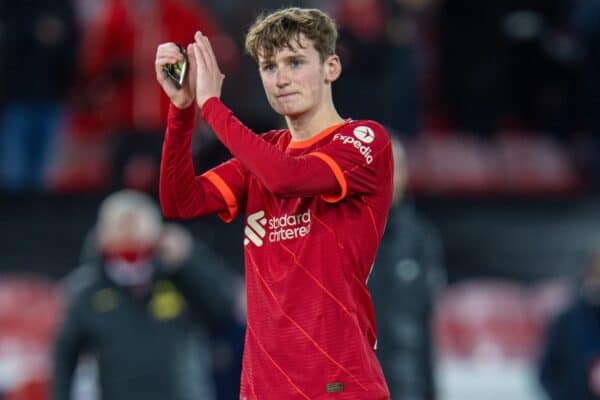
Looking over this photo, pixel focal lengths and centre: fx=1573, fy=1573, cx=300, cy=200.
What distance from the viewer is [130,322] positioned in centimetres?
761

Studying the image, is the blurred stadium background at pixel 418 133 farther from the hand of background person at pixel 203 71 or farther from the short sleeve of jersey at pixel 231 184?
the hand of background person at pixel 203 71

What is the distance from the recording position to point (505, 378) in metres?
9.25

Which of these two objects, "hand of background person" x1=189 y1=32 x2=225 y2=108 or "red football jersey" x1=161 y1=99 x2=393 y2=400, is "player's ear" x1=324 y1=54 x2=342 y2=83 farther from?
"hand of background person" x1=189 y1=32 x2=225 y2=108

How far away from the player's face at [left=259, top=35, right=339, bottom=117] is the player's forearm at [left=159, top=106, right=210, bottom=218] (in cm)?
25

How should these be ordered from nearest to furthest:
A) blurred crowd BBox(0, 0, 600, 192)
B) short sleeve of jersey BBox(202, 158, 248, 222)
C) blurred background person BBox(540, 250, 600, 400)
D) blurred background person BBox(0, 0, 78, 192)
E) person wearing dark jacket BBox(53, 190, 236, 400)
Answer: short sleeve of jersey BBox(202, 158, 248, 222)
person wearing dark jacket BBox(53, 190, 236, 400)
blurred background person BBox(540, 250, 600, 400)
blurred crowd BBox(0, 0, 600, 192)
blurred background person BBox(0, 0, 78, 192)

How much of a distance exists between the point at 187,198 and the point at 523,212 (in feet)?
21.6

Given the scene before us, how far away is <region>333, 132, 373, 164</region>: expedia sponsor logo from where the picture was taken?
4.55 metres

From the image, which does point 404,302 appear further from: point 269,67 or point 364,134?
point 269,67

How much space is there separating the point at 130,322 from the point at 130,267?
11.3 inches

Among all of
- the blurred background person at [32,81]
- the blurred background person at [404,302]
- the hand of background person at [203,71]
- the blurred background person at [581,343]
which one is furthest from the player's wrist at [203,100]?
the blurred background person at [32,81]

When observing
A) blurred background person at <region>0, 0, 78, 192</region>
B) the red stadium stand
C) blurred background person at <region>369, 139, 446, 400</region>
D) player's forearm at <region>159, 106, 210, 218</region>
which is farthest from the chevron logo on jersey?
blurred background person at <region>0, 0, 78, 192</region>

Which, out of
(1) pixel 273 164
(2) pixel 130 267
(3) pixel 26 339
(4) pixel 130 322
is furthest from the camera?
(3) pixel 26 339

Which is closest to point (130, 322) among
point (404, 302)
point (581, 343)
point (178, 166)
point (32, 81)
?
point (404, 302)

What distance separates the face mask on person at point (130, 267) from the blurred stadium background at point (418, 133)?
5.19ft
